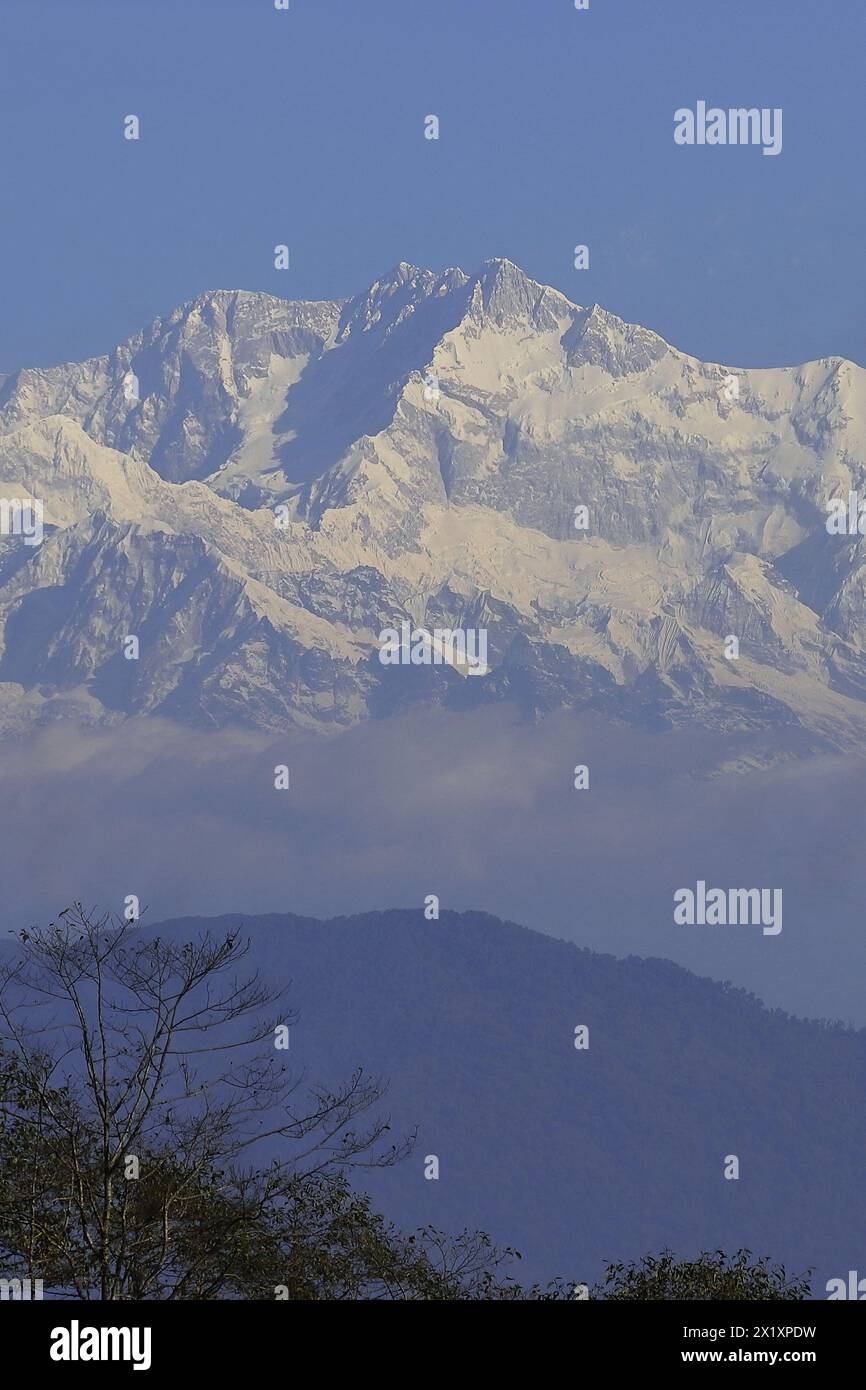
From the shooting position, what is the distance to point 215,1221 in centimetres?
3966

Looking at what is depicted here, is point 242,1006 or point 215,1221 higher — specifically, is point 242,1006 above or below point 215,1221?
above

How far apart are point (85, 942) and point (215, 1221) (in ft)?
25.7

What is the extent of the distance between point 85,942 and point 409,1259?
34.0 ft

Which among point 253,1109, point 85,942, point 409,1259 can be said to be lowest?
point 409,1259
